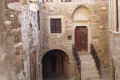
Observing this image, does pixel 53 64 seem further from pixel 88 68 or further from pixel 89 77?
pixel 89 77

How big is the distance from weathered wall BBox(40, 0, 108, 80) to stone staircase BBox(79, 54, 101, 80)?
2.78 ft

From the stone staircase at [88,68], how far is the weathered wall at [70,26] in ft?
2.78

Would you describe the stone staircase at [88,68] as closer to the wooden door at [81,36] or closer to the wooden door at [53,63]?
the wooden door at [81,36]

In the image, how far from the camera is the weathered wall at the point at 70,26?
1302cm

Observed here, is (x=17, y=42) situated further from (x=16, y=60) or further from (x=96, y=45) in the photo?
(x=96, y=45)

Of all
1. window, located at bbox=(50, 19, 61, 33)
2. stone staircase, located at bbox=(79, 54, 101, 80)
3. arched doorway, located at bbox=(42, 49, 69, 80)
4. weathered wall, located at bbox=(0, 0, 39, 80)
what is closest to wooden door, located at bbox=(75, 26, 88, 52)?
stone staircase, located at bbox=(79, 54, 101, 80)

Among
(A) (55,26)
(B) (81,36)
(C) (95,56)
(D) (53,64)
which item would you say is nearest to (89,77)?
(C) (95,56)

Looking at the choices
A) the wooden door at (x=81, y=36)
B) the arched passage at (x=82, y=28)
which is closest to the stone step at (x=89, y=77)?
the arched passage at (x=82, y=28)

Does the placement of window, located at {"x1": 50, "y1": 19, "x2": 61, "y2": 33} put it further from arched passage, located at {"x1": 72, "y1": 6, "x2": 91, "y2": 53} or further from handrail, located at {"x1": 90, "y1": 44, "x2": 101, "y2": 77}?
handrail, located at {"x1": 90, "y1": 44, "x2": 101, "y2": 77}

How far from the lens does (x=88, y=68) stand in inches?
491

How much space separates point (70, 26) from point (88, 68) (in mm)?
3277

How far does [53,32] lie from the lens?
13.3 metres

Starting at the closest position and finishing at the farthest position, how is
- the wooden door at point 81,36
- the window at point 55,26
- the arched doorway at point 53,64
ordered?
the window at point 55,26, the wooden door at point 81,36, the arched doorway at point 53,64

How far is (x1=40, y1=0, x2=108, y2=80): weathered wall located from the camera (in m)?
13.0
